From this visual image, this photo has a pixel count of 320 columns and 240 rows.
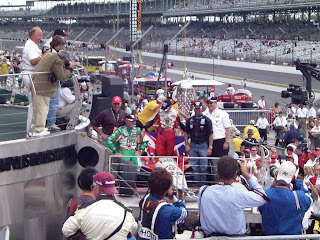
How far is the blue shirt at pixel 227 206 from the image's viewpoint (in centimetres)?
545

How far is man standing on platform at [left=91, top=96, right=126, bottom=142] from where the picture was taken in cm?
935

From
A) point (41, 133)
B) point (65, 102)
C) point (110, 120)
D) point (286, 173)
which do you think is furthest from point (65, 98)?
point (286, 173)

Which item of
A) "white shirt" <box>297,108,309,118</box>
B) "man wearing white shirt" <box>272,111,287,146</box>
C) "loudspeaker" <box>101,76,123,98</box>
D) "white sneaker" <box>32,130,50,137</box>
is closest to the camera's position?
"white sneaker" <box>32,130,50,137</box>

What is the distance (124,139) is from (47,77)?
4.56 feet

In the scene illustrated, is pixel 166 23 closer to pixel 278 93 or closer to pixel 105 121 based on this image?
pixel 278 93

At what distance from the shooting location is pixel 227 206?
5457 mm

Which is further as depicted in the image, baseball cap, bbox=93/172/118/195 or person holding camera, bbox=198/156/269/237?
person holding camera, bbox=198/156/269/237

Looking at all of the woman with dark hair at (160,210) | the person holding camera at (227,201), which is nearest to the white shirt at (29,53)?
the woman with dark hair at (160,210)

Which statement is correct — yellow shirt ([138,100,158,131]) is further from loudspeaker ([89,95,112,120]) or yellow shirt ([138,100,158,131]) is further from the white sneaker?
the white sneaker

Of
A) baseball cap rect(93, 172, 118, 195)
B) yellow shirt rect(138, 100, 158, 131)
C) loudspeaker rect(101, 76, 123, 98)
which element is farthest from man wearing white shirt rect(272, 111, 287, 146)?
baseball cap rect(93, 172, 118, 195)

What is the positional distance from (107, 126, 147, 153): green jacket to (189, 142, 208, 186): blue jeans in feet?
2.72

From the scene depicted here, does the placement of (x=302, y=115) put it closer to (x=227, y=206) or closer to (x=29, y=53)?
(x=29, y=53)

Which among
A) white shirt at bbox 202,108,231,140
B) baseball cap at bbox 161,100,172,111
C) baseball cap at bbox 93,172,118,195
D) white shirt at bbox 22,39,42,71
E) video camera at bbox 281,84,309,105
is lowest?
video camera at bbox 281,84,309,105

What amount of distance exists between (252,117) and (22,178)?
1608 centimetres
